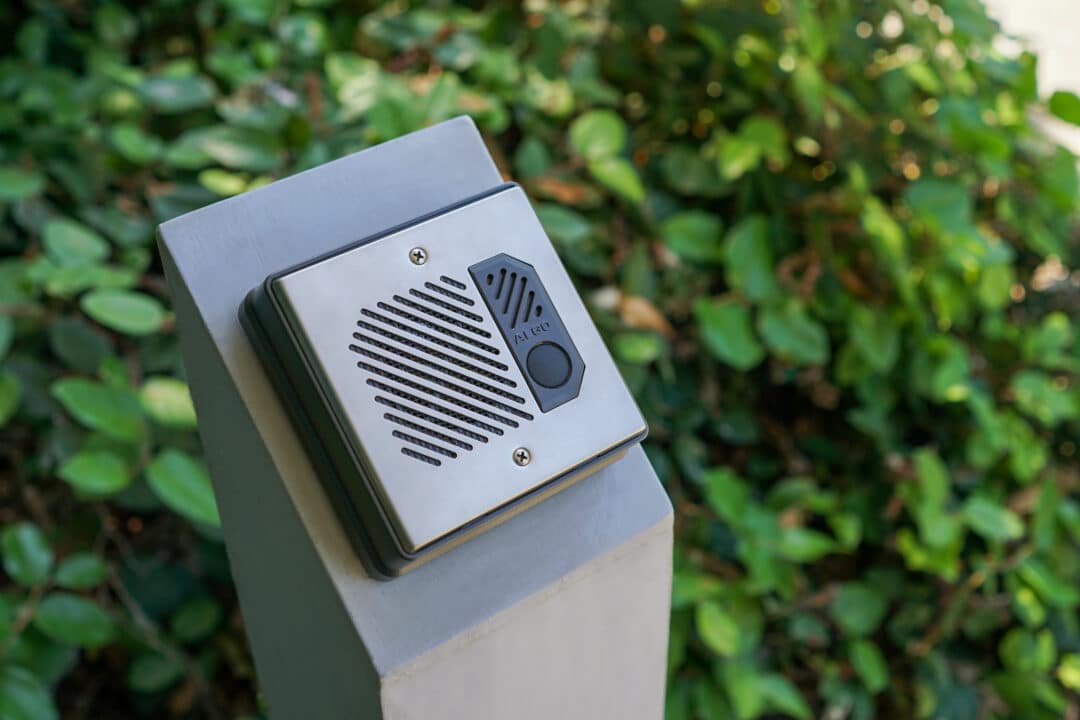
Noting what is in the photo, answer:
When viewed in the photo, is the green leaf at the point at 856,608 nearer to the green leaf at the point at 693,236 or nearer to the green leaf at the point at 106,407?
the green leaf at the point at 693,236

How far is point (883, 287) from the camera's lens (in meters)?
1.54

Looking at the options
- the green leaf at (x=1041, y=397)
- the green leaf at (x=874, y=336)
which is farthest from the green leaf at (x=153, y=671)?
the green leaf at (x=1041, y=397)

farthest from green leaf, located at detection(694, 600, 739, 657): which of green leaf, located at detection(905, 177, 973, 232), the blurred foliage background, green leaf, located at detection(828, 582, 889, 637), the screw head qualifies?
the screw head

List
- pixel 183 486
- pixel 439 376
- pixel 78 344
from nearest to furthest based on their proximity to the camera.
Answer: pixel 439 376, pixel 183 486, pixel 78 344

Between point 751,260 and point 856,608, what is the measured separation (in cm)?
55

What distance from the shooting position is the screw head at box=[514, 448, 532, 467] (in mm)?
478

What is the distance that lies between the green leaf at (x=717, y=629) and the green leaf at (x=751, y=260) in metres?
0.43

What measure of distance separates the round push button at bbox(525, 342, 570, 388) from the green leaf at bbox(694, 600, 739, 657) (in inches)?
32.7

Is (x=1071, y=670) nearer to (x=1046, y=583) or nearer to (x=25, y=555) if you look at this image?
(x=1046, y=583)

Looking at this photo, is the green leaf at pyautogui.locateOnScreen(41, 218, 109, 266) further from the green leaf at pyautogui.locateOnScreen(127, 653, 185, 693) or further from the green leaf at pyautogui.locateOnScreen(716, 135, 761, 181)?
the green leaf at pyautogui.locateOnScreen(716, 135, 761, 181)

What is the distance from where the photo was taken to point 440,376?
473 mm

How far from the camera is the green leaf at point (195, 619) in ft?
3.96

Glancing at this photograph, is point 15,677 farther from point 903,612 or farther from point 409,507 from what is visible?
point 903,612

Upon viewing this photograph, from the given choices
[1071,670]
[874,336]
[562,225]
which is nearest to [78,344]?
[562,225]
